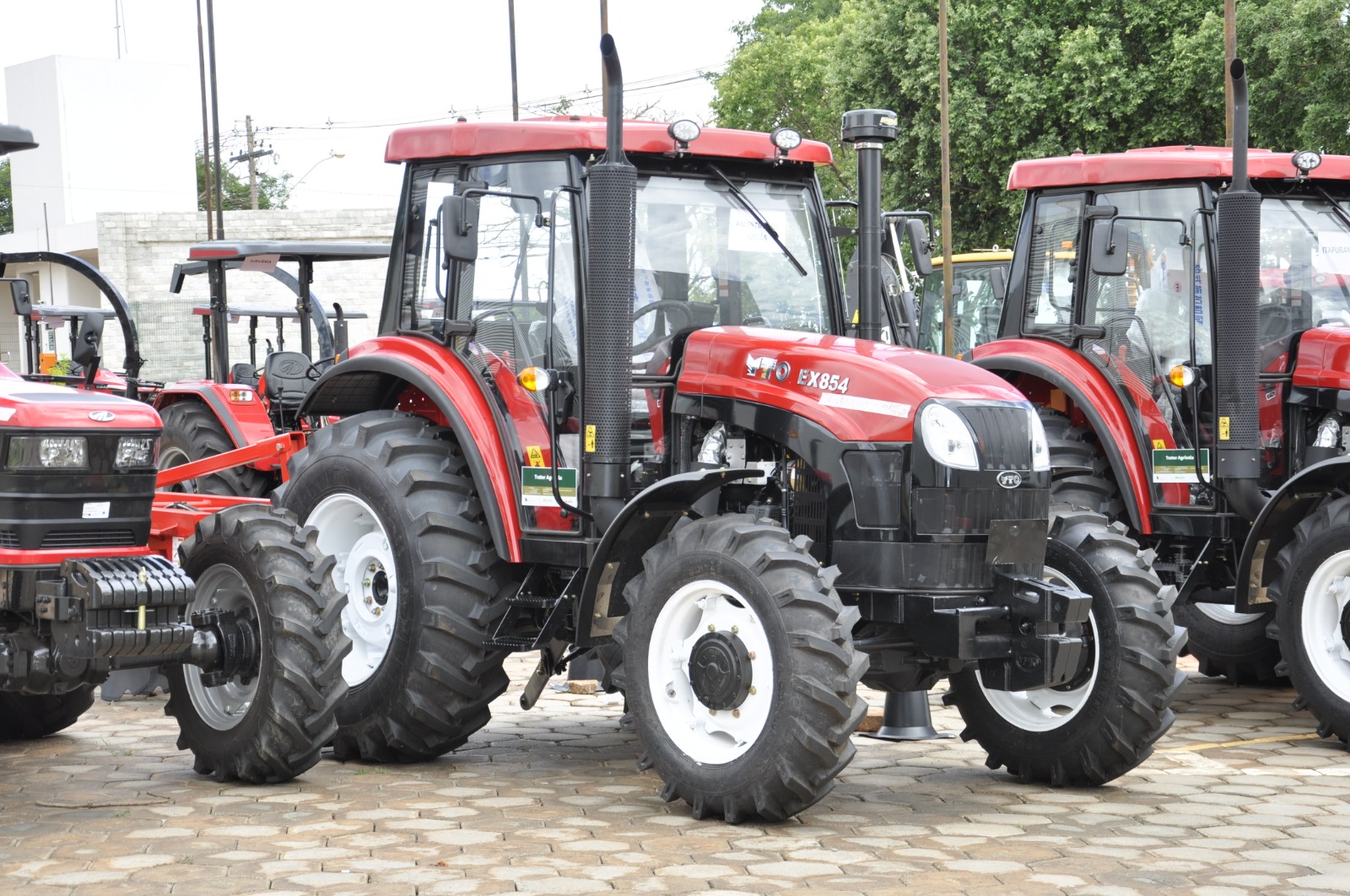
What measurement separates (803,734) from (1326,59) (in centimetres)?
1857

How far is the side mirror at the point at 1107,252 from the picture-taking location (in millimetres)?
8531

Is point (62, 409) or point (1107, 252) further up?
point (1107, 252)

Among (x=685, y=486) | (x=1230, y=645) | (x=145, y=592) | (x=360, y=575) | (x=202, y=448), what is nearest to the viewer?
(x=145, y=592)

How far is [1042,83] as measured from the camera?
25.3m

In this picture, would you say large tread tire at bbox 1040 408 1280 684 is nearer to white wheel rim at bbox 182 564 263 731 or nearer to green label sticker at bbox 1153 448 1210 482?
green label sticker at bbox 1153 448 1210 482

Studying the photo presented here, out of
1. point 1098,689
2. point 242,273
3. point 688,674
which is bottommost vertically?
point 1098,689

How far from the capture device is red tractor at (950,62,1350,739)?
8.36 metres

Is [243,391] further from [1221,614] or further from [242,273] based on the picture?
[242,273]

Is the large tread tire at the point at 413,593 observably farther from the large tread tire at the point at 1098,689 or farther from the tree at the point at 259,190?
the tree at the point at 259,190

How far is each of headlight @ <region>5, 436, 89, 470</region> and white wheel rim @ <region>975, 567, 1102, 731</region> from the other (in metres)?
3.56

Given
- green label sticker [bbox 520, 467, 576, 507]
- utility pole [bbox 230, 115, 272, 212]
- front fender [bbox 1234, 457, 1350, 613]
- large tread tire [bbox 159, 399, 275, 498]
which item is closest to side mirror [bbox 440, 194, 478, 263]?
green label sticker [bbox 520, 467, 576, 507]

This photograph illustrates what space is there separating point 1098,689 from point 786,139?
2610mm

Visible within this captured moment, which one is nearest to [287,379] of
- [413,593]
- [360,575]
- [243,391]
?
[243,391]

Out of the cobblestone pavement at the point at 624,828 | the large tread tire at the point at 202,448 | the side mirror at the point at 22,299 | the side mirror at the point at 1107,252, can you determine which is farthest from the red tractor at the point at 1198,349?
the side mirror at the point at 22,299
